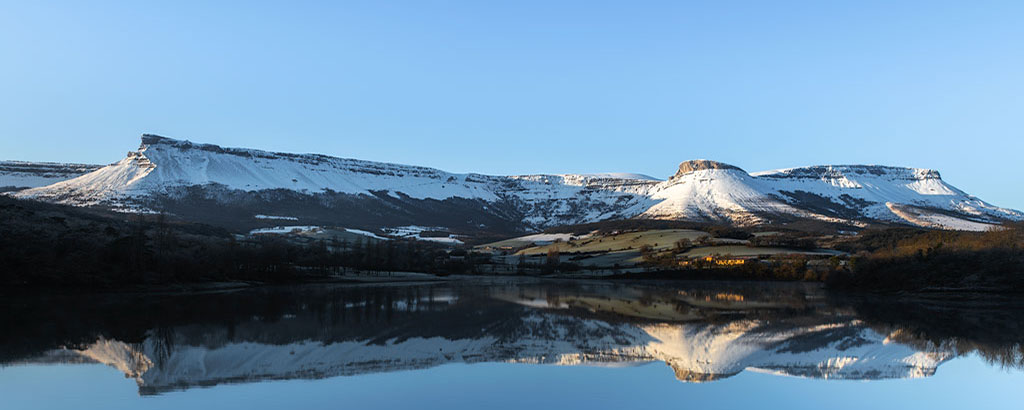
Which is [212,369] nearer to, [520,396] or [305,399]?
[305,399]

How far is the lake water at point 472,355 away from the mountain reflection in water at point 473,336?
100 millimetres

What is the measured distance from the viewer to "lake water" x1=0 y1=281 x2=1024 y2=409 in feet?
54.6

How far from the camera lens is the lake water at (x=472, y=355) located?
16.7 meters

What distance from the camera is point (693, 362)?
22.6 metres

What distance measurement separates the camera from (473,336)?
93.6ft

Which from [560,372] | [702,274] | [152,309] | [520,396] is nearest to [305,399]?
[520,396]

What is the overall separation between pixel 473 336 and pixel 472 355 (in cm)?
527

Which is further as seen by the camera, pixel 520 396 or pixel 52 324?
pixel 52 324

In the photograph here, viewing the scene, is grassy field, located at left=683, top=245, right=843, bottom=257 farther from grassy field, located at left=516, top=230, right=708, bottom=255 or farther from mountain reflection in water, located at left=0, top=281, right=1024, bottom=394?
mountain reflection in water, located at left=0, top=281, right=1024, bottom=394

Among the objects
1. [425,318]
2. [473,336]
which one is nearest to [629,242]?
[425,318]

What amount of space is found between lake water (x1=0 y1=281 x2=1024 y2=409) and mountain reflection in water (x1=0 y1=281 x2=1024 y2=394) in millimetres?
100

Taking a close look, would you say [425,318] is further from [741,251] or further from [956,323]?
[741,251]

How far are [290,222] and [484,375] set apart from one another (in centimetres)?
17786

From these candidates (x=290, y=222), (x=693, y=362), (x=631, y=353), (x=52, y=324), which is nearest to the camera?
(x=693, y=362)
